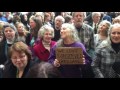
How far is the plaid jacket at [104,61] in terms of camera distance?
3.19m

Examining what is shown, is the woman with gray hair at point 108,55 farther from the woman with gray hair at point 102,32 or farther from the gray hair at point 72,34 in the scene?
the gray hair at point 72,34

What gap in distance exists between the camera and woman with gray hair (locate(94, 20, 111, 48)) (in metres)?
3.16

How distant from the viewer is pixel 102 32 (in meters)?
3.18

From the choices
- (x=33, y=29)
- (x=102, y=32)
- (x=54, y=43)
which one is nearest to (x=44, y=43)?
(x=54, y=43)

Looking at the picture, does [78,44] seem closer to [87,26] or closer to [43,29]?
[87,26]

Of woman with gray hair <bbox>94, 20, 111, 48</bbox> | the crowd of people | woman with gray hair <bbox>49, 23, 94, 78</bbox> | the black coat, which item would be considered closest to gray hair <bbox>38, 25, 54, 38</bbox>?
the crowd of people

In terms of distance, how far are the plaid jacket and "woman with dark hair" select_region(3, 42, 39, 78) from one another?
801 millimetres

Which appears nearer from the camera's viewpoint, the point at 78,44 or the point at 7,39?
the point at 78,44

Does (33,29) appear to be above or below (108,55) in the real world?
above

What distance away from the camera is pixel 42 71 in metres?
3.29

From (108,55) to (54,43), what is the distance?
67 centimetres

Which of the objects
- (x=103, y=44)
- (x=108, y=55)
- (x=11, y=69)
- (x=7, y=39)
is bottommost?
(x=11, y=69)
